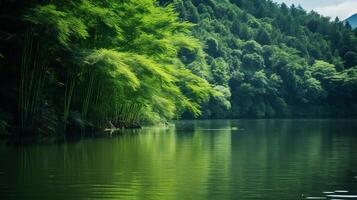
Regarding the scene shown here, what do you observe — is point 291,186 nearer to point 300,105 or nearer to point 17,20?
point 17,20

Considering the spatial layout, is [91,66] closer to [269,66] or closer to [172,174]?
[172,174]

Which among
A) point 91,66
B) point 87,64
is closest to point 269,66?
point 91,66

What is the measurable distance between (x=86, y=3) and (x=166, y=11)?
14824 mm

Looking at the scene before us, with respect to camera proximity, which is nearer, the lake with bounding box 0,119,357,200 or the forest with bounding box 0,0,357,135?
the lake with bounding box 0,119,357,200

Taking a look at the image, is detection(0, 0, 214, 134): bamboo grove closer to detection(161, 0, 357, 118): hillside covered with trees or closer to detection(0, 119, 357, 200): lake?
detection(0, 119, 357, 200): lake

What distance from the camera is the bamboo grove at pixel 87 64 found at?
2762 cm

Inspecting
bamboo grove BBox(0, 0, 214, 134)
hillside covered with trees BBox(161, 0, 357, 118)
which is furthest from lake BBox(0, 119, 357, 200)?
hillside covered with trees BBox(161, 0, 357, 118)

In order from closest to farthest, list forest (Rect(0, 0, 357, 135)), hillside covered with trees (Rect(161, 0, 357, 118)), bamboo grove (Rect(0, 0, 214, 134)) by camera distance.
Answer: forest (Rect(0, 0, 357, 135)), bamboo grove (Rect(0, 0, 214, 134)), hillside covered with trees (Rect(161, 0, 357, 118))

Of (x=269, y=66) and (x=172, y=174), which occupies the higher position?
(x=269, y=66)

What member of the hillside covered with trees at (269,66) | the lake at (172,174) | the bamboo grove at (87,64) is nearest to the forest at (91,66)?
the bamboo grove at (87,64)

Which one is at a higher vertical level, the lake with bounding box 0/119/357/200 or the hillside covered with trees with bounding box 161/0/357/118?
the hillside covered with trees with bounding box 161/0/357/118

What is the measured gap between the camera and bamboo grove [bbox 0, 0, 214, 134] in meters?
27.6

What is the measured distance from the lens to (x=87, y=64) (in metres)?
31.2

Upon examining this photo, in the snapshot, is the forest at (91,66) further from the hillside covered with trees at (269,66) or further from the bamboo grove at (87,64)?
the hillside covered with trees at (269,66)
